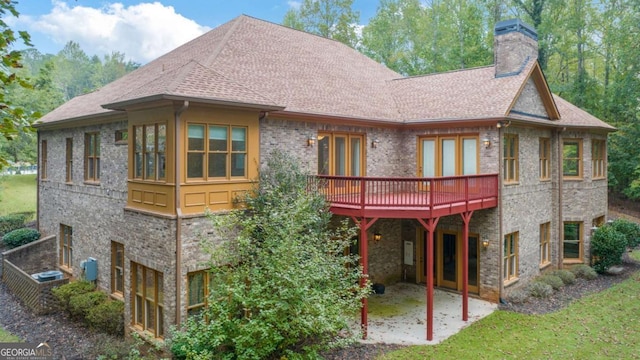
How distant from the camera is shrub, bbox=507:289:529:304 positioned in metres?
13.8

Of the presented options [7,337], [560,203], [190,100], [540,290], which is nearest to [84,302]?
[7,337]

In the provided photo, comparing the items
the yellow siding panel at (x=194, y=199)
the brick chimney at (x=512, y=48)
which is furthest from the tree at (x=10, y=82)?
the brick chimney at (x=512, y=48)

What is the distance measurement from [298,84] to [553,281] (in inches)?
460

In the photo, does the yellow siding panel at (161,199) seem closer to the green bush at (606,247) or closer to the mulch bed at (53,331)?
the mulch bed at (53,331)

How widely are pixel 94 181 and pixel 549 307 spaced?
15.6 meters

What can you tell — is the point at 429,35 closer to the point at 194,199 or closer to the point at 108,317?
the point at 194,199

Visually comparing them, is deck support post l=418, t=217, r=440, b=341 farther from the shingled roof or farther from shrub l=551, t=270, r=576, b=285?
shrub l=551, t=270, r=576, b=285

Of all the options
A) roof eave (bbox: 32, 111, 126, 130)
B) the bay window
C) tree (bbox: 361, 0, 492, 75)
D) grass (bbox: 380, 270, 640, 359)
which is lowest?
grass (bbox: 380, 270, 640, 359)

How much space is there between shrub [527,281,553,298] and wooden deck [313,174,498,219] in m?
3.63

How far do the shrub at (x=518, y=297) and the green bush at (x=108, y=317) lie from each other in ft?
39.7

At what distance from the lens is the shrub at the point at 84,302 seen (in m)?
12.6

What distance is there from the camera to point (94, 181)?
561 inches

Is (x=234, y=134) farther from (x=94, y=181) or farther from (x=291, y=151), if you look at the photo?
(x=94, y=181)

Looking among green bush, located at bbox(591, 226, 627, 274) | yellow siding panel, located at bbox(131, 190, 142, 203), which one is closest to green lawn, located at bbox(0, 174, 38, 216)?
yellow siding panel, located at bbox(131, 190, 142, 203)
